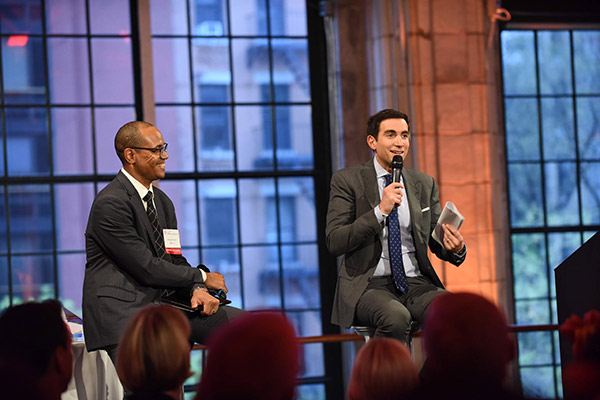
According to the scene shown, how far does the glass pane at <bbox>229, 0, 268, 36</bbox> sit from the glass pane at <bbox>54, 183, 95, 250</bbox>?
1570 mm

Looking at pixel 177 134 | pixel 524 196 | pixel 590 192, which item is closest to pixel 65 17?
pixel 177 134

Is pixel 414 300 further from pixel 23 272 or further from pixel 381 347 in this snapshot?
pixel 23 272

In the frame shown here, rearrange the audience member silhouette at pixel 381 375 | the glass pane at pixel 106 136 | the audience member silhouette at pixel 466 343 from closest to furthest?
the audience member silhouette at pixel 466 343 → the audience member silhouette at pixel 381 375 → the glass pane at pixel 106 136

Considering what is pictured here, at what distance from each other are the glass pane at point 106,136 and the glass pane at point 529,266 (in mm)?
3074

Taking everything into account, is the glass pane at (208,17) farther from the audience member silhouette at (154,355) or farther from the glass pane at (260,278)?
the audience member silhouette at (154,355)

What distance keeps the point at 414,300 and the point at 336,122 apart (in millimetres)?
2335

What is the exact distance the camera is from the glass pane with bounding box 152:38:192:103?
5.59 m

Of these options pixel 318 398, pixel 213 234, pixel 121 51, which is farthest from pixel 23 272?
pixel 318 398

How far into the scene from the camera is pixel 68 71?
17.9 ft

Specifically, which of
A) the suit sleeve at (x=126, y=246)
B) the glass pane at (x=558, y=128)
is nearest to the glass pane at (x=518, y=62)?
the glass pane at (x=558, y=128)

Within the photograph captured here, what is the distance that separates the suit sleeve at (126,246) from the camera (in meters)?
3.21

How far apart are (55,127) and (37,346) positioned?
4057 mm

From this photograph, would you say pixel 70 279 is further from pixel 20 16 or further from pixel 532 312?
pixel 532 312

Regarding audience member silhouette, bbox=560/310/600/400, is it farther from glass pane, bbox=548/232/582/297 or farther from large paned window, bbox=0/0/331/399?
Answer: glass pane, bbox=548/232/582/297
